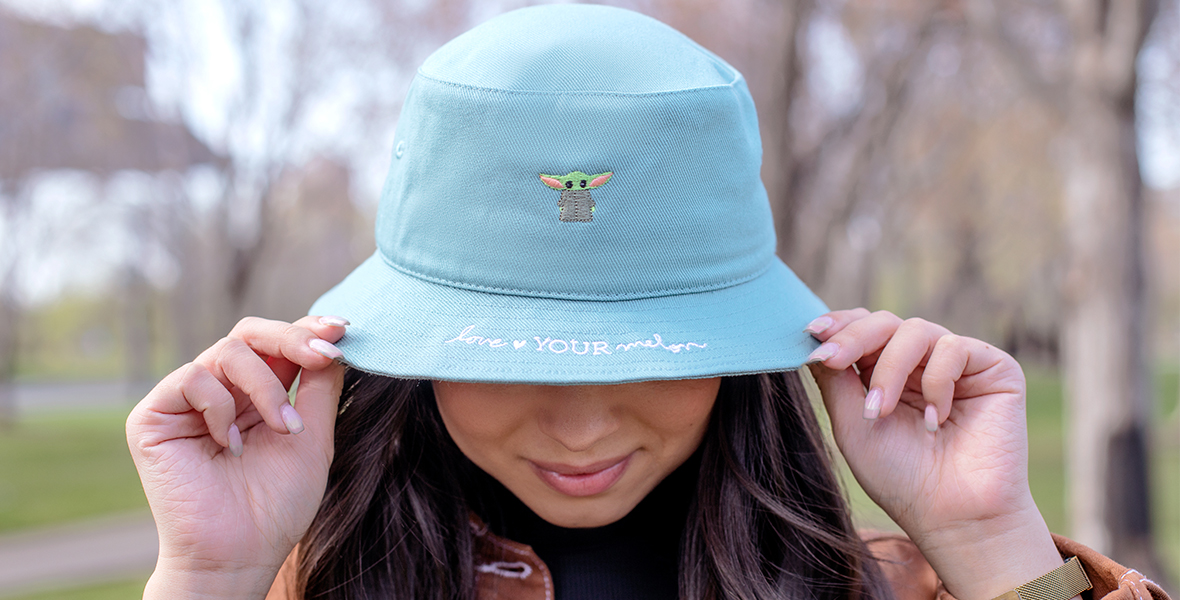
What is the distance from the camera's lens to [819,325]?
5.30 feet

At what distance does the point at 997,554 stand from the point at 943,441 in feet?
0.76

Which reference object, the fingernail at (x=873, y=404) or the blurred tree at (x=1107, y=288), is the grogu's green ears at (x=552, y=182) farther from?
the blurred tree at (x=1107, y=288)

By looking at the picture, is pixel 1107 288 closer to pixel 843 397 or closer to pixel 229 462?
pixel 843 397

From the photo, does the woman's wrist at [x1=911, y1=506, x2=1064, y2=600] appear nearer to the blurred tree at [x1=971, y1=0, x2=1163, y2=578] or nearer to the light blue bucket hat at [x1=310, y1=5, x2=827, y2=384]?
the light blue bucket hat at [x1=310, y1=5, x2=827, y2=384]

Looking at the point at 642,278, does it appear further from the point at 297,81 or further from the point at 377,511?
the point at 297,81

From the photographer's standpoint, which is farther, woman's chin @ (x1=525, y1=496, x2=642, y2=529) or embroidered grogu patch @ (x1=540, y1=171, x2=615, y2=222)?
woman's chin @ (x1=525, y1=496, x2=642, y2=529)

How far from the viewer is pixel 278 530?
1637 mm

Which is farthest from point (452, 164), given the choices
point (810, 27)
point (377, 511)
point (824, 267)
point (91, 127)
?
point (91, 127)

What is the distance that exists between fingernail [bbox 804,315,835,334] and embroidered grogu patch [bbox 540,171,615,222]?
467 millimetres

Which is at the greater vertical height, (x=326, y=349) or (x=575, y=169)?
(x=575, y=169)

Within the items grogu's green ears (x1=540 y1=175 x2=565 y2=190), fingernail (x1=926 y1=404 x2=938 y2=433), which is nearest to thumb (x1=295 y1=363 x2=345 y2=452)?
grogu's green ears (x1=540 y1=175 x2=565 y2=190)

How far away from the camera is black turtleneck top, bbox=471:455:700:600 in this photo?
192 centimetres

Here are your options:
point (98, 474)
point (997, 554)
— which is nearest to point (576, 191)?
point (997, 554)

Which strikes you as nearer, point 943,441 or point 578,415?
point 578,415
